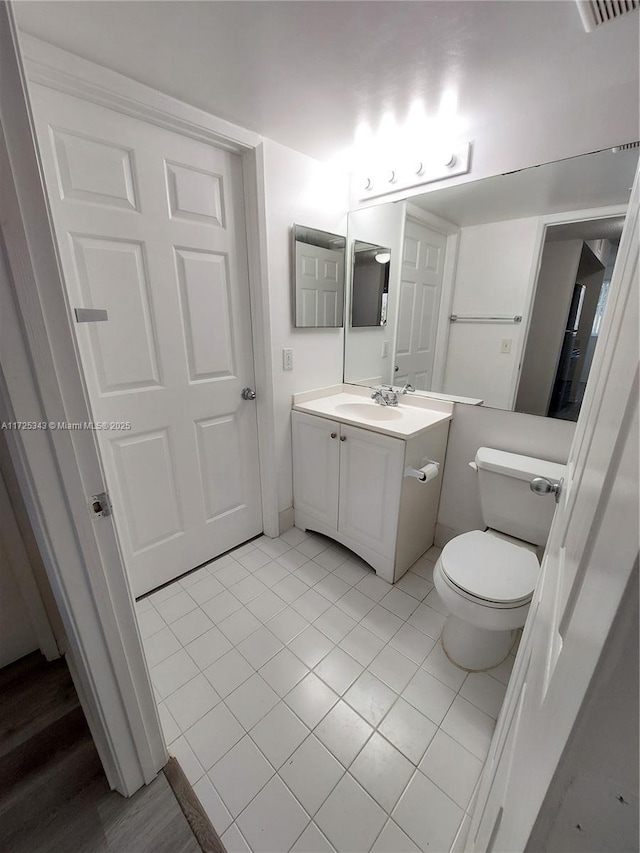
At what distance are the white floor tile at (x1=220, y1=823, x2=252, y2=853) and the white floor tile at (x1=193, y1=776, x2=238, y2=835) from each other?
1 centimetres

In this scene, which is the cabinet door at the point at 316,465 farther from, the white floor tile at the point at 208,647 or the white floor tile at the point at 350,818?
the white floor tile at the point at 350,818

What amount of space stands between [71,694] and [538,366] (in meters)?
2.25

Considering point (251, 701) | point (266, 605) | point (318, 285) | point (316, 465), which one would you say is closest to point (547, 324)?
point (318, 285)

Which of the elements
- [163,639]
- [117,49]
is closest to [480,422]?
[163,639]

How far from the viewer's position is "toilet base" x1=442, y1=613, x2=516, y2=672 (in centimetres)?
131

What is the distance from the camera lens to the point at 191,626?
152 centimetres

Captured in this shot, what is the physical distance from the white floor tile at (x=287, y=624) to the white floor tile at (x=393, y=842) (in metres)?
0.64

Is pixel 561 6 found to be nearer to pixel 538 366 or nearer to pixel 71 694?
pixel 538 366

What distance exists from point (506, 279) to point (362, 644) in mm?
1739

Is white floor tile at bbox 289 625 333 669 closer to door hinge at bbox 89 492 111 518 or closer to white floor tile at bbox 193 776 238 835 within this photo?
white floor tile at bbox 193 776 238 835

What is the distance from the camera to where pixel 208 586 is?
5.72ft

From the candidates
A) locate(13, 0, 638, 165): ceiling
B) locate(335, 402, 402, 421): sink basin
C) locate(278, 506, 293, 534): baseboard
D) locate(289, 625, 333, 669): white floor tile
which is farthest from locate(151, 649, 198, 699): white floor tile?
locate(13, 0, 638, 165): ceiling

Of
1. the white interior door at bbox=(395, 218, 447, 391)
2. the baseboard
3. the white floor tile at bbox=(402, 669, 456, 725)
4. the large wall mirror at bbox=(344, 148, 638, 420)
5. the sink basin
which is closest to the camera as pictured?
the white floor tile at bbox=(402, 669, 456, 725)

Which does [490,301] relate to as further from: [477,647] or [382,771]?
[382,771]
